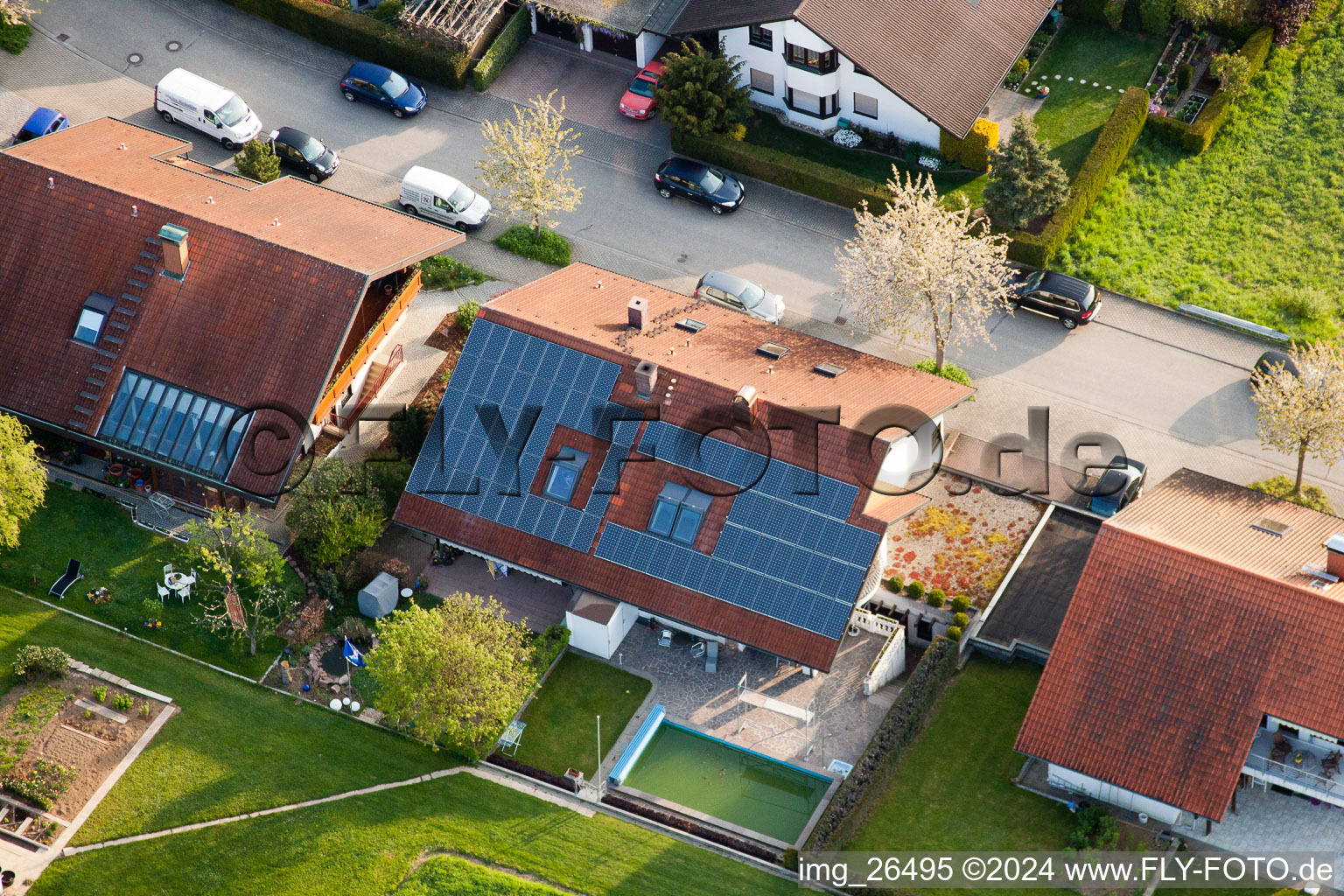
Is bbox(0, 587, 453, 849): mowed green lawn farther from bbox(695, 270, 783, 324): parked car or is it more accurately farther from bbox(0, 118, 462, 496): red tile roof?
bbox(695, 270, 783, 324): parked car

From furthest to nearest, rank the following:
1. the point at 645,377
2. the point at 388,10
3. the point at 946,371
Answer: the point at 388,10
the point at 946,371
the point at 645,377

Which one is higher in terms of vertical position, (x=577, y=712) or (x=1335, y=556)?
(x=1335, y=556)

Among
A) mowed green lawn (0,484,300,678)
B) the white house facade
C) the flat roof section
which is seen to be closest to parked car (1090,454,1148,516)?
the flat roof section

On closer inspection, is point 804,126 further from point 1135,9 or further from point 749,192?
point 1135,9

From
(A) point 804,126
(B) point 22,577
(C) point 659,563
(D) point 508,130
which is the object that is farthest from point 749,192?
(B) point 22,577

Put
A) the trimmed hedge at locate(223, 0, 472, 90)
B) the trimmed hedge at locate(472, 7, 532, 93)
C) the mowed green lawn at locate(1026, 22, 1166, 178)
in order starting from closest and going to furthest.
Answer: the mowed green lawn at locate(1026, 22, 1166, 178), the trimmed hedge at locate(223, 0, 472, 90), the trimmed hedge at locate(472, 7, 532, 93)

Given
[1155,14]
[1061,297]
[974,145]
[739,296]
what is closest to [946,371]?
[1061,297]

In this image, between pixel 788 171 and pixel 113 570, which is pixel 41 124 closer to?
pixel 113 570
